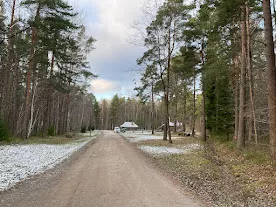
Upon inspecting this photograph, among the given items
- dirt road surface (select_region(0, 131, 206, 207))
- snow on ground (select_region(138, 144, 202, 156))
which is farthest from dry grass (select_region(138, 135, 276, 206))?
snow on ground (select_region(138, 144, 202, 156))

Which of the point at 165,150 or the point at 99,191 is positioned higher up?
the point at 165,150

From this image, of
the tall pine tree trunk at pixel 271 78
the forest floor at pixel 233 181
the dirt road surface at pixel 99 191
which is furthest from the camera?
the tall pine tree trunk at pixel 271 78

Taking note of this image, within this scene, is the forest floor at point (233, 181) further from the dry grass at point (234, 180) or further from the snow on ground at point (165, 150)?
the snow on ground at point (165, 150)

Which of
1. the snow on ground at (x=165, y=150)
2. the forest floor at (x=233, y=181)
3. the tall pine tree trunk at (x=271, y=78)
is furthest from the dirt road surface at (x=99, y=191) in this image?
the snow on ground at (x=165, y=150)

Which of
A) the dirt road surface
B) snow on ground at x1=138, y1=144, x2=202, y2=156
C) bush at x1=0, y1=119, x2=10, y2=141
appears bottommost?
the dirt road surface

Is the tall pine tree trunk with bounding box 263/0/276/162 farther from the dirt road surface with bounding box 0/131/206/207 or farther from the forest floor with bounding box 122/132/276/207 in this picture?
the dirt road surface with bounding box 0/131/206/207

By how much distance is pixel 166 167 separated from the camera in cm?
998

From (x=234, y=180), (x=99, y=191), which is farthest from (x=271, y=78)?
(x=99, y=191)

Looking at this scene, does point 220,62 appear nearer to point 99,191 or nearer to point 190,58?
point 190,58

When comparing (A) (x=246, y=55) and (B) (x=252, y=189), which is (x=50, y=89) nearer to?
(A) (x=246, y=55)

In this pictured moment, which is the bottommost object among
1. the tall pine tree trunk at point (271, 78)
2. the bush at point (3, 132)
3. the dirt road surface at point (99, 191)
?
the dirt road surface at point (99, 191)

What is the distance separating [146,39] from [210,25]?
32.5 feet

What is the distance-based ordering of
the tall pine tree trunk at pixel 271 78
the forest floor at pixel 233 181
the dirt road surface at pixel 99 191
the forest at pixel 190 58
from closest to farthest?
the dirt road surface at pixel 99 191 → the forest floor at pixel 233 181 → the tall pine tree trunk at pixel 271 78 → the forest at pixel 190 58

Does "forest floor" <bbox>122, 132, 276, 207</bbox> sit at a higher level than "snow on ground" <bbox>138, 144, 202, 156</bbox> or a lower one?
lower
